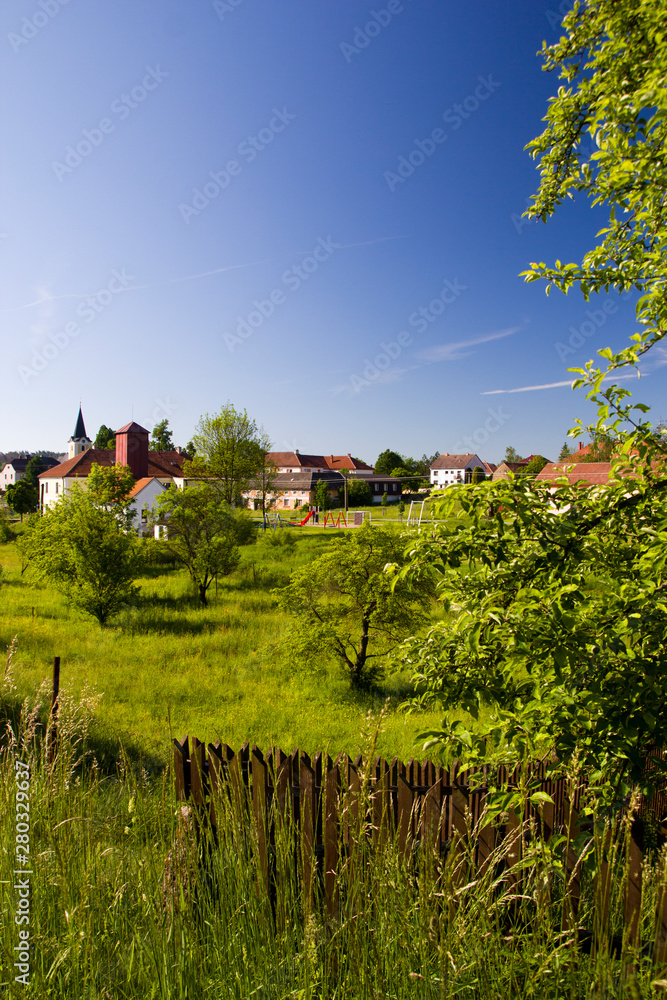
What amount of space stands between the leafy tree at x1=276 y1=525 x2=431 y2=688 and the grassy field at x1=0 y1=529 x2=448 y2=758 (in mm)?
605

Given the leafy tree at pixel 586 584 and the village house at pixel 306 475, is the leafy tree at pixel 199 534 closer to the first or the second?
the leafy tree at pixel 586 584

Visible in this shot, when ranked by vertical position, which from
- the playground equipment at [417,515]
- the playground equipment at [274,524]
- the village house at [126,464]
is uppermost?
the village house at [126,464]

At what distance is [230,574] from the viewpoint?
2502cm

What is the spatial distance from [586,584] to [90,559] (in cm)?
1663

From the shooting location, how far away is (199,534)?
836 inches

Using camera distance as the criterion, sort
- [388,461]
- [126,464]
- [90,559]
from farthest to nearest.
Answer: [388,461], [126,464], [90,559]

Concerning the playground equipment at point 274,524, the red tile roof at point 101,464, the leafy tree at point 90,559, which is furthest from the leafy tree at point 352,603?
the red tile roof at point 101,464

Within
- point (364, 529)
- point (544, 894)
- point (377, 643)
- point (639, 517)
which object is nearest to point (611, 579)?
point (639, 517)

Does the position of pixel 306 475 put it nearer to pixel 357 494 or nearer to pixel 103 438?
pixel 357 494

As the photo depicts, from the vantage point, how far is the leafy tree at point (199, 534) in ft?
66.7

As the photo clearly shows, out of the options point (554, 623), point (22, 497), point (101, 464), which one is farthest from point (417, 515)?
point (22, 497)

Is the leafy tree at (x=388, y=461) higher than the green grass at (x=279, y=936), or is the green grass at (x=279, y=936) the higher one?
the leafy tree at (x=388, y=461)

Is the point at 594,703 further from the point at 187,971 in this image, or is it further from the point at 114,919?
the point at 114,919

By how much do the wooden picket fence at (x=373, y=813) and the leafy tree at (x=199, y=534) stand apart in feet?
55.4
